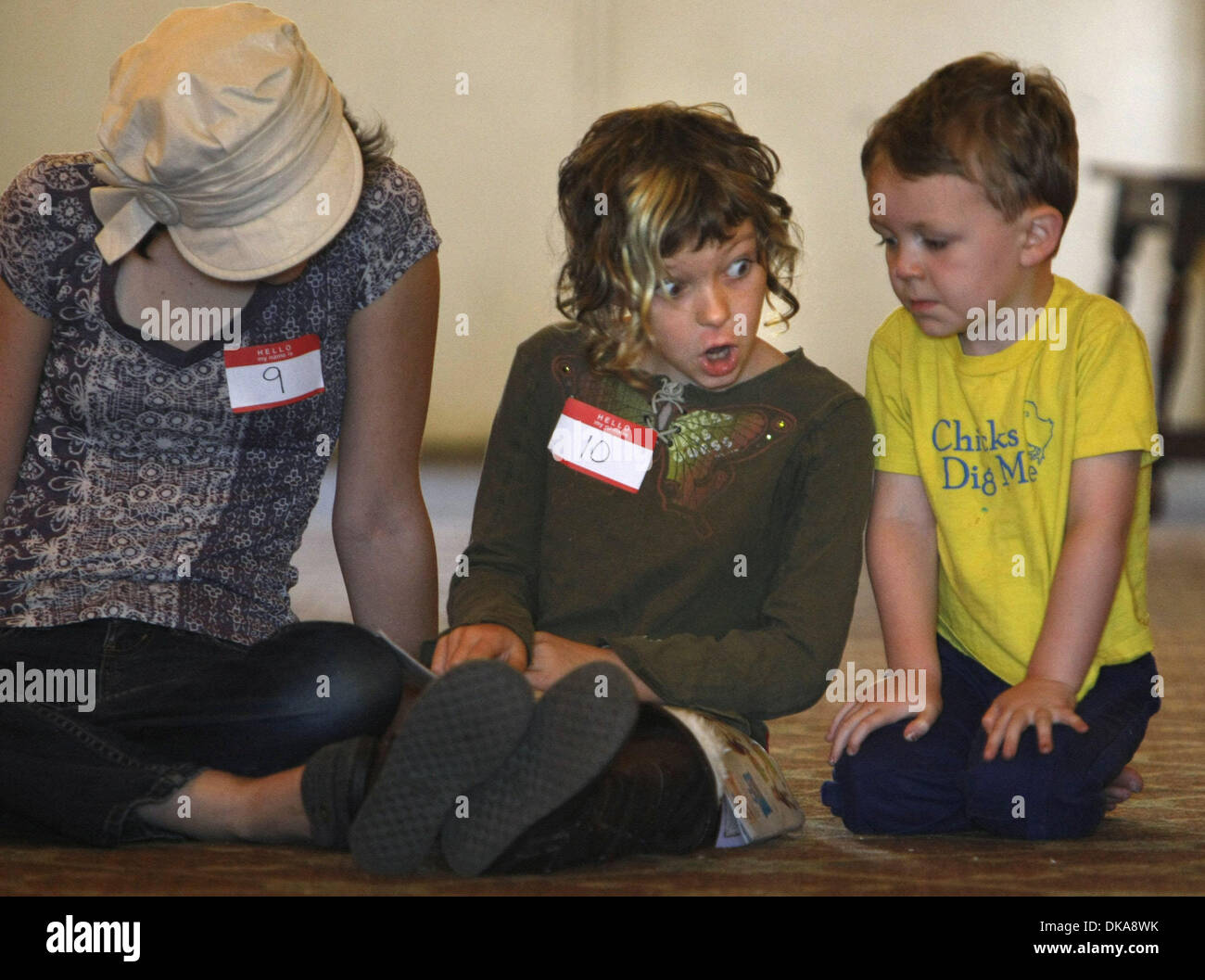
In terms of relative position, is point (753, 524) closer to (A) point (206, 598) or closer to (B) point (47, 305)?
(A) point (206, 598)

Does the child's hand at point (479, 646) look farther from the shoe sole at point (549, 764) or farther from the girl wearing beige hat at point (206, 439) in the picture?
the shoe sole at point (549, 764)

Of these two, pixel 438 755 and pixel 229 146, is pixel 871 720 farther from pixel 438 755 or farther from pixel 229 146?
pixel 229 146

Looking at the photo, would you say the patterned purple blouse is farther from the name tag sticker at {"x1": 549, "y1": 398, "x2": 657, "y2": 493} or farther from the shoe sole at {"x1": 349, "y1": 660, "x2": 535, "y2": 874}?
the shoe sole at {"x1": 349, "y1": 660, "x2": 535, "y2": 874}

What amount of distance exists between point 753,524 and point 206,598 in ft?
1.67

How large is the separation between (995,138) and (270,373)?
0.71 meters

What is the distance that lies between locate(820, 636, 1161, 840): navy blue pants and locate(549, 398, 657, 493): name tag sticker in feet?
1.11

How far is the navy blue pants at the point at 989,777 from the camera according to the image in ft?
4.44

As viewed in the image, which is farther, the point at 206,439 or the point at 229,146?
the point at 206,439

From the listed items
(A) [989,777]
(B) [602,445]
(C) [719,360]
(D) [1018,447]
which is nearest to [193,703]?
(B) [602,445]

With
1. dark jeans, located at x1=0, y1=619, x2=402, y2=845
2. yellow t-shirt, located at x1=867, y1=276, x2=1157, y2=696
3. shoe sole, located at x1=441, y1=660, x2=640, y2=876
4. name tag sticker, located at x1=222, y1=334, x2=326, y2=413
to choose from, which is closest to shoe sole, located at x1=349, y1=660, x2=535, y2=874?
shoe sole, located at x1=441, y1=660, x2=640, y2=876

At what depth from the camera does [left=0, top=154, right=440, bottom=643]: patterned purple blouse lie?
4.49ft

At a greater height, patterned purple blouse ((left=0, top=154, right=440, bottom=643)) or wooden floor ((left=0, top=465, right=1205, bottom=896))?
patterned purple blouse ((left=0, top=154, right=440, bottom=643))

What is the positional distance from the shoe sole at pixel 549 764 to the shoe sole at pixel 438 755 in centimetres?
2

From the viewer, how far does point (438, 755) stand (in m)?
1.07
